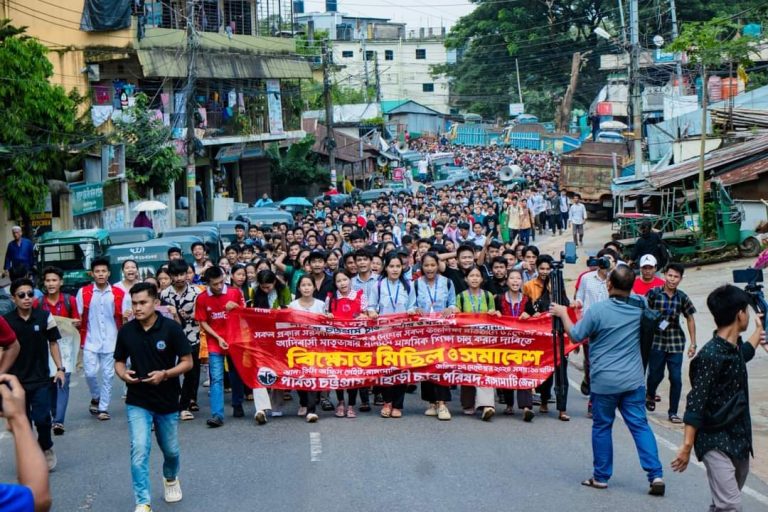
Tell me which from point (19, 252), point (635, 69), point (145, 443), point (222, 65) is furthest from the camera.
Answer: point (222, 65)

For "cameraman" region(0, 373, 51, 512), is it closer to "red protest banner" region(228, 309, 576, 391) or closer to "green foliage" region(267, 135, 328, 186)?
"red protest banner" region(228, 309, 576, 391)

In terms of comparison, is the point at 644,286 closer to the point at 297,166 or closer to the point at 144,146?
the point at 144,146

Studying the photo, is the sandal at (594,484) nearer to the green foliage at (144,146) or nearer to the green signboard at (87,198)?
the green signboard at (87,198)

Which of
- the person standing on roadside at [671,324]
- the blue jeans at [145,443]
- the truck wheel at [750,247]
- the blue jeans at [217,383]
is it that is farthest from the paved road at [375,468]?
the truck wheel at [750,247]

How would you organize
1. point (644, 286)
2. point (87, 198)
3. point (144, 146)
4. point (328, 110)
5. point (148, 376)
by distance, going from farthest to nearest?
point (328, 110), point (144, 146), point (87, 198), point (644, 286), point (148, 376)

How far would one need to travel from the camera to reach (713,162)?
29250 millimetres

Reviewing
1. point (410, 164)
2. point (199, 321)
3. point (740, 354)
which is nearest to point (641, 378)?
point (740, 354)

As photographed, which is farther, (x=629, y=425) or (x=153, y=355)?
(x=629, y=425)

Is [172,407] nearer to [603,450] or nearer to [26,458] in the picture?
[603,450]

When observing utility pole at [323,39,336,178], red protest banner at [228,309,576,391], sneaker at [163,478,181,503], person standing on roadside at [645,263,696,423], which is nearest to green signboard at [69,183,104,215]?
utility pole at [323,39,336,178]

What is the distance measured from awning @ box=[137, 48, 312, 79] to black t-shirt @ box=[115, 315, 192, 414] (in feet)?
105

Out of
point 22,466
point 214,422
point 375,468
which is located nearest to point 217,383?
point 214,422

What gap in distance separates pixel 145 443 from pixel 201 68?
3606cm

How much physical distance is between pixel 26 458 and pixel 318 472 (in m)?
5.97
